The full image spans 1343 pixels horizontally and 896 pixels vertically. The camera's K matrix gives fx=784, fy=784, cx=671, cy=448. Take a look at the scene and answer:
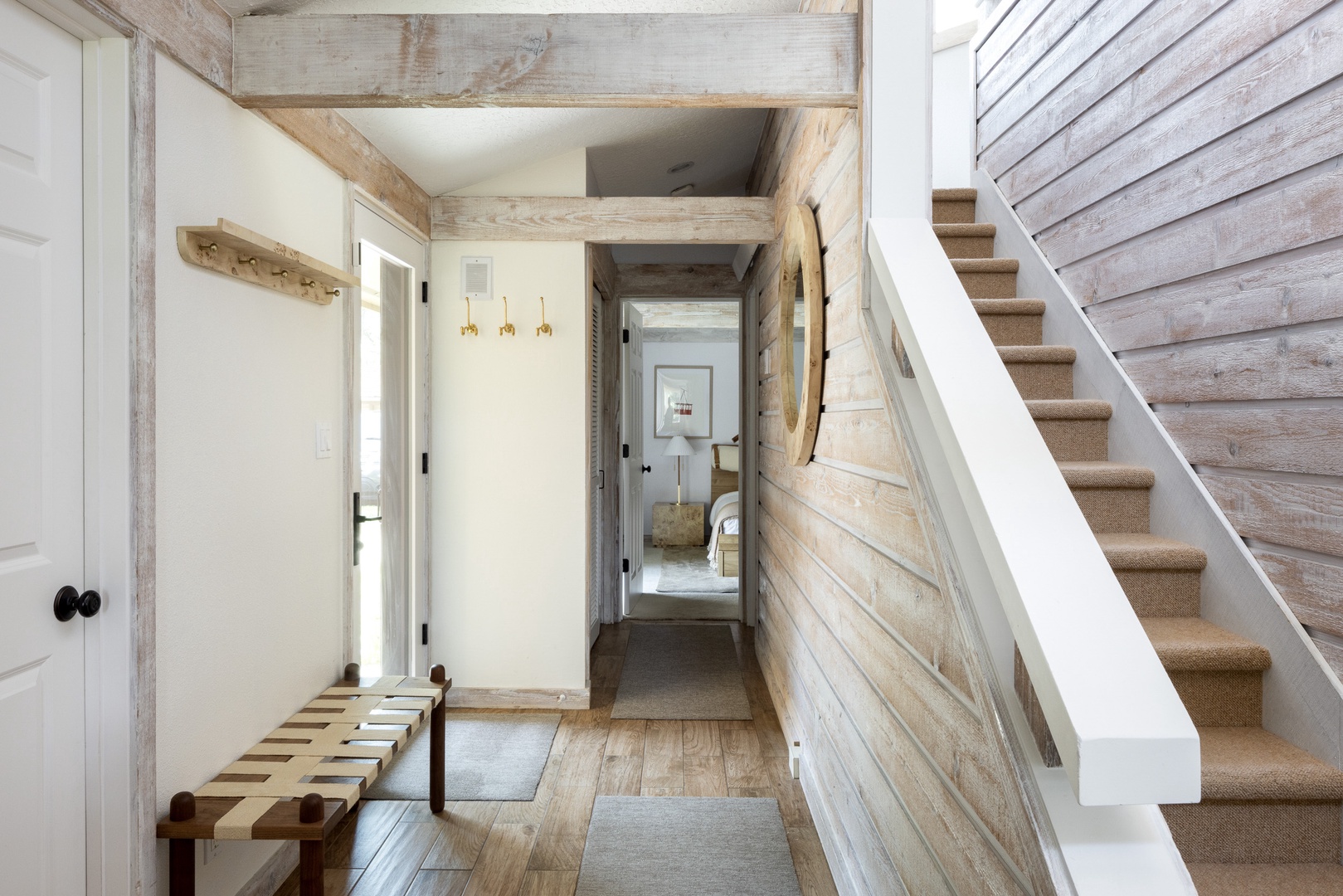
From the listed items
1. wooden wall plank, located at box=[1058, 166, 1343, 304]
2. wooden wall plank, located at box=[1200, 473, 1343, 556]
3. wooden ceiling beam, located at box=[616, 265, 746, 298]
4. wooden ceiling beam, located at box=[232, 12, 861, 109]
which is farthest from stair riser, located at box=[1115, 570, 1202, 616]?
wooden ceiling beam, located at box=[616, 265, 746, 298]

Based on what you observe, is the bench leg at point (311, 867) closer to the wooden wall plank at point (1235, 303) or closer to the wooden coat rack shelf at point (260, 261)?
the wooden coat rack shelf at point (260, 261)

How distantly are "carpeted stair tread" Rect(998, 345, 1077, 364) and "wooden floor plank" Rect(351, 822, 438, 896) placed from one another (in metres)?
2.24

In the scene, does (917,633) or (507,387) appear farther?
(507,387)

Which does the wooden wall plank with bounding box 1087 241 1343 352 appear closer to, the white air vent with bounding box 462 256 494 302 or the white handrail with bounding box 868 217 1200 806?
the white handrail with bounding box 868 217 1200 806

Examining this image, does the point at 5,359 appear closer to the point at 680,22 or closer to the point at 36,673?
the point at 36,673

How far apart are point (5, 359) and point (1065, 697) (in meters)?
1.69

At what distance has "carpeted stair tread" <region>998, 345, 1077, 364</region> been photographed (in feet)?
7.66

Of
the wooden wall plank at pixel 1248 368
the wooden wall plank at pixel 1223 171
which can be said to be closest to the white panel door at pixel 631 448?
the wooden wall plank at pixel 1223 171

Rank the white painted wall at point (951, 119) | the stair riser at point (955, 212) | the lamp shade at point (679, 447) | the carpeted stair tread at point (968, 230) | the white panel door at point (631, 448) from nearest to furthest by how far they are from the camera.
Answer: the carpeted stair tread at point (968, 230) → the stair riser at point (955, 212) → the white painted wall at point (951, 119) → the white panel door at point (631, 448) → the lamp shade at point (679, 447)

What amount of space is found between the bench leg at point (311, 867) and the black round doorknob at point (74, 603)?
0.63m

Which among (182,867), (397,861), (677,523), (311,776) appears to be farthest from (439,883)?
(677,523)

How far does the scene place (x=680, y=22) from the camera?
1872 mm

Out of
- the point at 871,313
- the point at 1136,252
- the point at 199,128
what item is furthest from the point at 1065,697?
the point at 199,128

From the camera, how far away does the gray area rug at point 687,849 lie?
2123mm
